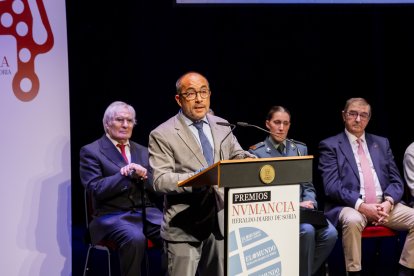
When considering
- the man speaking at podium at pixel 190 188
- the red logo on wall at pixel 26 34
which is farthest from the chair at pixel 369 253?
the red logo on wall at pixel 26 34

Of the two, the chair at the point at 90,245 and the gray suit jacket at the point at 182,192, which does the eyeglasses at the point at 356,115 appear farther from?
the chair at the point at 90,245

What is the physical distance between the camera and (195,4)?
577cm

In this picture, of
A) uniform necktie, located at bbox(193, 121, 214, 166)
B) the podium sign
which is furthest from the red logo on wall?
the podium sign

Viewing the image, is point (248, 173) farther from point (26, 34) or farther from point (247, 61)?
point (247, 61)

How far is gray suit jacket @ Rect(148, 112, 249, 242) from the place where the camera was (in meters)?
3.65

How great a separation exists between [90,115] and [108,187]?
2458 mm

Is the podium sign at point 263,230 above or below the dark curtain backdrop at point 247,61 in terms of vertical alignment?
below

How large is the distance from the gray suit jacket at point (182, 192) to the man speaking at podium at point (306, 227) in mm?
1102

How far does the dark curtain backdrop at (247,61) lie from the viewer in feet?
22.5

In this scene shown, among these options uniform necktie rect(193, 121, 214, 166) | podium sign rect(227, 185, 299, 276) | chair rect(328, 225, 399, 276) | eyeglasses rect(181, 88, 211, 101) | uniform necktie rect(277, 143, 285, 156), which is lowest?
chair rect(328, 225, 399, 276)

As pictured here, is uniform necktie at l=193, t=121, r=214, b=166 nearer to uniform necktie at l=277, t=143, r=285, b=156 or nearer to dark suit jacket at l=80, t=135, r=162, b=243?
dark suit jacket at l=80, t=135, r=162, b=243

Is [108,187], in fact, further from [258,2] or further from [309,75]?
A: [309,75]

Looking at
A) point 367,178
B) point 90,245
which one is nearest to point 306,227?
point 367,178

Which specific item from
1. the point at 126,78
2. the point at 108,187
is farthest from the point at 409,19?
the point at 108,187
